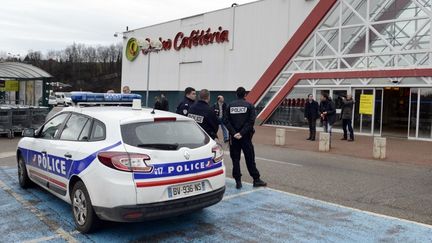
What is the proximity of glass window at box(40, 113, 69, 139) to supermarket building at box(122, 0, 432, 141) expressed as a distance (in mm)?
14902

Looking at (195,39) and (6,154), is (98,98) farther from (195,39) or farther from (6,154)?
(195,39)

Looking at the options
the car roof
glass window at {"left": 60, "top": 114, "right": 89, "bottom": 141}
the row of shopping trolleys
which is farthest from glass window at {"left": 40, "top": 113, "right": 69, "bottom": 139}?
the row of shopping trolleys

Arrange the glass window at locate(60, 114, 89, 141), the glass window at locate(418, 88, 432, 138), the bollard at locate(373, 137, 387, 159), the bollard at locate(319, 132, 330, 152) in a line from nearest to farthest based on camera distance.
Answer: the glass window at locate(60, 114, 89, 141)
the bollard at locate(373, 137, 387, 159)
the bollard at locate(319, 132, 330, 152)
the glass window at locate(418, 88, 432, 138)

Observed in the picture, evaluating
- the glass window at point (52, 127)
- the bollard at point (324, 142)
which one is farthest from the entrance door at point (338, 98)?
the glass window at point (52, 127)

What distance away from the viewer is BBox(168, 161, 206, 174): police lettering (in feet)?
15.7

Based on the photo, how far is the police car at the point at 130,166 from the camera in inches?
179

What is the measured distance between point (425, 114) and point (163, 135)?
617 inches

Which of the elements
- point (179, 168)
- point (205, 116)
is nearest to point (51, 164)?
point (179, 168)

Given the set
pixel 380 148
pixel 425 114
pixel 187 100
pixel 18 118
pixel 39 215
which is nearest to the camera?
pixel 39 215

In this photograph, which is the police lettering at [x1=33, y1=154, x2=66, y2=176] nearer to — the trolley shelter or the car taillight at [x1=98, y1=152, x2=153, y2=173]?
the car taillight at [x1=98, y1=152, x2=153, y2=173]

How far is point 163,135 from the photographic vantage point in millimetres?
5078

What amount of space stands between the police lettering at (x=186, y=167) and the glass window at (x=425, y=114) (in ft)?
50.1

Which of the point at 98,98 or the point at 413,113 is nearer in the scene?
the point at 98,98

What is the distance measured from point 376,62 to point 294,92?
4762 millimetres
